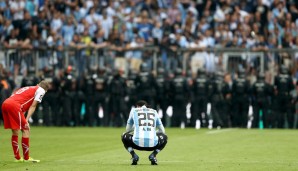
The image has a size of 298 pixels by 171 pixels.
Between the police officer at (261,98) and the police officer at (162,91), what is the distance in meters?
3.10

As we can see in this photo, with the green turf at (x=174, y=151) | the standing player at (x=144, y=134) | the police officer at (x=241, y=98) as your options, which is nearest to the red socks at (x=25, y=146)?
the green turf at (x=174, y=151)

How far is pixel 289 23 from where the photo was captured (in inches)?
1329

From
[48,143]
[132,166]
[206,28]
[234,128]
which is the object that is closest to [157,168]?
[132,166]

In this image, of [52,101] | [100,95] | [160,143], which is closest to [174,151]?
[160,143]

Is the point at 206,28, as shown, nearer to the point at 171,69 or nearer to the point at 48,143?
the point at 171,69

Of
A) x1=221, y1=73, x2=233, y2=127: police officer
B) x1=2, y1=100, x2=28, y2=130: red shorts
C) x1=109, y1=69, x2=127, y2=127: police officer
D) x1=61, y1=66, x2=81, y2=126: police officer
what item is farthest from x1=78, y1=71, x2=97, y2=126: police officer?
x1=2, y1=100, x2=28, y2=130: red shorts

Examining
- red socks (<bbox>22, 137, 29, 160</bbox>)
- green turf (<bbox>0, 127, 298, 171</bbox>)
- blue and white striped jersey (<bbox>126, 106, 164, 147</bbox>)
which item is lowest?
green turf (<bbox>0, 127, 298, 171</bbox>)

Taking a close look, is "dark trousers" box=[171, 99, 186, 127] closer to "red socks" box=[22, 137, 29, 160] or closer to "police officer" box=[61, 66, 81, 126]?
"police officer" box=[61, 66, 81, 126]

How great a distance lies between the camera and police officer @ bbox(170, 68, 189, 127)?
33156 mm

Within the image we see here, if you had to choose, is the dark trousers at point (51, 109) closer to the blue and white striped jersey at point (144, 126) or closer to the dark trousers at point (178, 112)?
the dark trousers at point (178, 112)

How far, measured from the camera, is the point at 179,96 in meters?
33.2

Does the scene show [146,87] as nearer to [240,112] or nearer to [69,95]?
[69,95]

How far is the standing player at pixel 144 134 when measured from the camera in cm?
1828

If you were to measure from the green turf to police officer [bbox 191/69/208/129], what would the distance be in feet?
4.83
